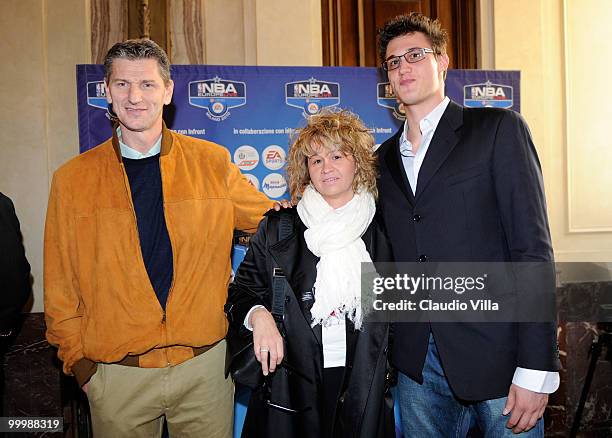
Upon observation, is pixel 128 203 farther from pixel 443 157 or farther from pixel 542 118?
pixel 542 118

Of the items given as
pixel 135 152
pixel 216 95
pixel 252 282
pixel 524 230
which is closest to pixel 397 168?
pixel 524 230

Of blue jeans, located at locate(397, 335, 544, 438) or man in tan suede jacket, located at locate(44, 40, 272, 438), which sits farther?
man in tan suede jacket, located at locate(44, 40, 272, 438)

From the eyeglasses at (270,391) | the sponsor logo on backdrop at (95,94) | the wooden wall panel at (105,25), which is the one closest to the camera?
the eyeglasses at (270,391)

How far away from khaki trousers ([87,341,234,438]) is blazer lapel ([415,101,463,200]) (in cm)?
111

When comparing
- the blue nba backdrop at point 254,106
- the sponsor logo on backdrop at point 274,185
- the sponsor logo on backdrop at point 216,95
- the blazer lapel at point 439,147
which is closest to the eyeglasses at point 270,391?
the blazer lapel at point 439,147

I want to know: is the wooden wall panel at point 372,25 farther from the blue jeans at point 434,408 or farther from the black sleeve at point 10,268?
the blue jeans at point 434,408

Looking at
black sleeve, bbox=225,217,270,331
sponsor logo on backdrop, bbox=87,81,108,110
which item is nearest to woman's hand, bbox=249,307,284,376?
black sleeve, bbox=225,217,270,331

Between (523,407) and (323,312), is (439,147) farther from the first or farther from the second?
(523,407)

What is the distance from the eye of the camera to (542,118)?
14.8ft

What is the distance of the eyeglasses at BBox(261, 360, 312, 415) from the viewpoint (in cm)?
201

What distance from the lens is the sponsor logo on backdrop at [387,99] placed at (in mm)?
3510

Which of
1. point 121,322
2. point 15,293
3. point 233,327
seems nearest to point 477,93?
point 233,327

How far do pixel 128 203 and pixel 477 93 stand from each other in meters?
2.53

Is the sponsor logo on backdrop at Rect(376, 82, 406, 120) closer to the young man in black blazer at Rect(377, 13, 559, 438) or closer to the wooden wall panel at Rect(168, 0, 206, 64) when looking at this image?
the young man in black blazer at Rect(377, 13, 559, 438)
